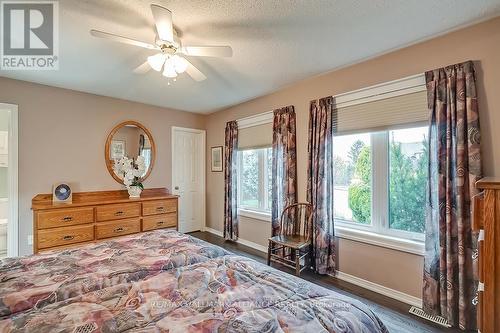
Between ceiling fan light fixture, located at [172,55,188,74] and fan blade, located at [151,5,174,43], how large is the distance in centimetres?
17

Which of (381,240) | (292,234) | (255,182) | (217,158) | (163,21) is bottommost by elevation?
(292,234)

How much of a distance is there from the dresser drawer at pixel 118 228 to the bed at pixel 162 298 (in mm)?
1581

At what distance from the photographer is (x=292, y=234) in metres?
3.29

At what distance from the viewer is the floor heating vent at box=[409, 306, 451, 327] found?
2047 mm

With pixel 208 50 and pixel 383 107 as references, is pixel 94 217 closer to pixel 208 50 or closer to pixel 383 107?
pixel 208 50

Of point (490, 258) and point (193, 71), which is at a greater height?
point (193, 71)

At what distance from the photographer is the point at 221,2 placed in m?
1.73

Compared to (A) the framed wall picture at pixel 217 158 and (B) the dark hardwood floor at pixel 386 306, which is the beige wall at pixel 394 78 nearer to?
(B) the dark hardwood floor at pixel 386 306

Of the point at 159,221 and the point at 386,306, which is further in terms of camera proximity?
the point at 159,221

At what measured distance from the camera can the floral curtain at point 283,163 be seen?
3.38 meters

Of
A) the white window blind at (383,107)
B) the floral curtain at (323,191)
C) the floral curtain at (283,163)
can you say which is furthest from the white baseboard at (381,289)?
the white window blind at (383,107)

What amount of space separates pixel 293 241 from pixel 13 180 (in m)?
3.57

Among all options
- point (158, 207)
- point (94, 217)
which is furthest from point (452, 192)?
point (94, 217)

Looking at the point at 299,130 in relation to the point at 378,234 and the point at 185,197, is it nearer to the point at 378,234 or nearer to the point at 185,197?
the point at 378,234
